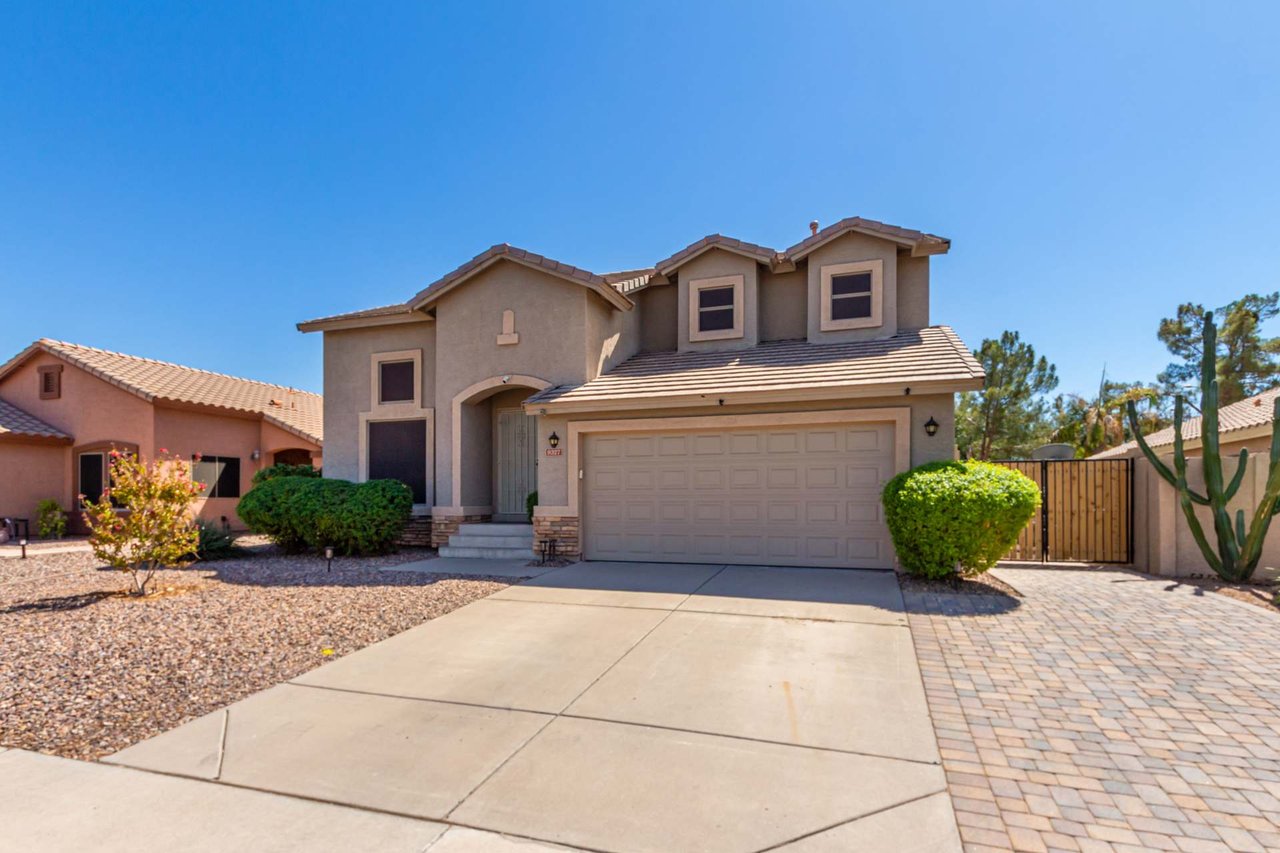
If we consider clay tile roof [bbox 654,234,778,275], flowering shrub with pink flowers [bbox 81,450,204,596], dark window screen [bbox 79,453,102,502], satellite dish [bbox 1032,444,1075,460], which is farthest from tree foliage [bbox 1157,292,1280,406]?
dark window screen [bbox 79,453,102,502]

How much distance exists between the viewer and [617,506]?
1069cm

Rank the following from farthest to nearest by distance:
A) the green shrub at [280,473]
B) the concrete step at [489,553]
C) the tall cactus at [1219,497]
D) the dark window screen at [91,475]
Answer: the dark window screen at [91,475]
the green shrub at [280,473]
the concrete step at [489,553]
the tall cactus at [1219,497]

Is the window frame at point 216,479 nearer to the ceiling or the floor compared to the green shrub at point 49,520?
nearer to the ceiling

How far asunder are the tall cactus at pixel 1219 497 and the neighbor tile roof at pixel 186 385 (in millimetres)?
17790

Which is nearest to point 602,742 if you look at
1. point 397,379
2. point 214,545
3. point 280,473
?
point 214,545

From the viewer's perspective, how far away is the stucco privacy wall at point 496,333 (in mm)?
11234

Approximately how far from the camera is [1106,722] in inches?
159

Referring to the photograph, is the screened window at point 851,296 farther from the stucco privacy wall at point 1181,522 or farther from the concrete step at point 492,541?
the concrete step at point 492,541

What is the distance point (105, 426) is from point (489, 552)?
1309cm

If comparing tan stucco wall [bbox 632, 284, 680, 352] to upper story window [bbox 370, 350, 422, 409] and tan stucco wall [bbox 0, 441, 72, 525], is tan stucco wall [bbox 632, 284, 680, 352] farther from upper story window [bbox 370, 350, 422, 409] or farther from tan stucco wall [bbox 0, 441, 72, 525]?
tan stucco wall [bbox 0, 441, 72, 525]

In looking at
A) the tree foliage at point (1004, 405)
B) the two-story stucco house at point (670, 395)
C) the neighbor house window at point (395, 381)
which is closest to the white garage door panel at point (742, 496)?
the two-story stucco house at point (670, 395)

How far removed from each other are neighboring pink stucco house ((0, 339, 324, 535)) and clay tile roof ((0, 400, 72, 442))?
2cm

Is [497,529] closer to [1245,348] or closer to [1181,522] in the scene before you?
[1181,522]

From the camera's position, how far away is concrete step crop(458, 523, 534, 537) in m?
11.4
